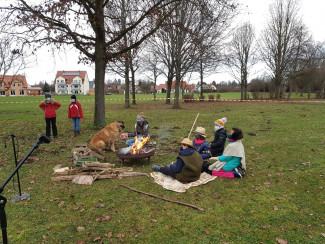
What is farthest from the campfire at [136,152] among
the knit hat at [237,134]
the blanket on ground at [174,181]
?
the knit hat at [237,134]

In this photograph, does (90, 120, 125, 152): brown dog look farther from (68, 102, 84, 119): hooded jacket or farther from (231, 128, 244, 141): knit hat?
(231, 128, 244, 141): knit hat

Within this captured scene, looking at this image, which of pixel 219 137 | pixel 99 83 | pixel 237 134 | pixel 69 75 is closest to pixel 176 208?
pixel 237 134

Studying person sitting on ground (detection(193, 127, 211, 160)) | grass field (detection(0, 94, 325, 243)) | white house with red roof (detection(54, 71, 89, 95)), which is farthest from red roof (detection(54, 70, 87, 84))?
person sitting on ground (detection(193, 127, 211, 160))

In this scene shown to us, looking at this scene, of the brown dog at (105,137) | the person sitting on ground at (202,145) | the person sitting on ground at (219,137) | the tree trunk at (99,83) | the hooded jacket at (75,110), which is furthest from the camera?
the tree trunk at (99,83)

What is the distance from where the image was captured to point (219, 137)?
7.67 metres

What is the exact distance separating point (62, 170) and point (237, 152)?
5.44m

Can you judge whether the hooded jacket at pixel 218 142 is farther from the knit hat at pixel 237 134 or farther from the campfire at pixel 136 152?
the campfire at pixel 136 152

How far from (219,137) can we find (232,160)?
111 cm

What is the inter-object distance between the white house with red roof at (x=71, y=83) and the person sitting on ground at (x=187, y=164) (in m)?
99.2

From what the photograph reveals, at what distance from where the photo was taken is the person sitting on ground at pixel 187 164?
6.24 m

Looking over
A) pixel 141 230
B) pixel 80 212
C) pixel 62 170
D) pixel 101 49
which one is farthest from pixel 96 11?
pixel 141 230

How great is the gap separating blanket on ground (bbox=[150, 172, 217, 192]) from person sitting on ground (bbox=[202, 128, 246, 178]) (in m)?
0.30

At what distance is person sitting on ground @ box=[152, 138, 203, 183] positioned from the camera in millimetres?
6237

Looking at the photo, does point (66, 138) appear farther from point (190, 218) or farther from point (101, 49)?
point (190, 218)
